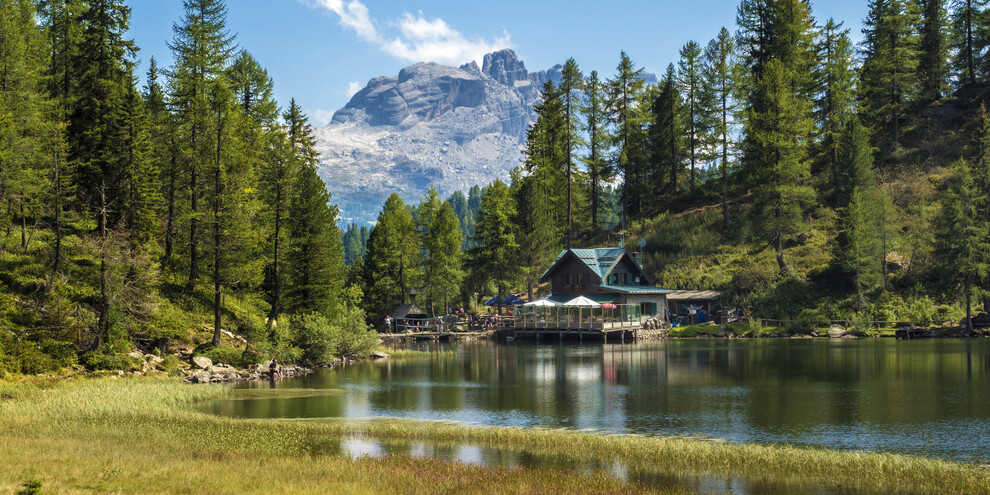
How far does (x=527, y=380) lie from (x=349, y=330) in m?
17.6

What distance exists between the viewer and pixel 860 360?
4500cm

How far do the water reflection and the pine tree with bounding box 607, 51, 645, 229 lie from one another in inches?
1941

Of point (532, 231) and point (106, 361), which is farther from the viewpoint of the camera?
point (532, 231)

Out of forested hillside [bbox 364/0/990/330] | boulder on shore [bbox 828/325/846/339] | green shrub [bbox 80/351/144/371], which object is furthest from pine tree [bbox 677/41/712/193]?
green shrub [bbox 80/351/144/371]

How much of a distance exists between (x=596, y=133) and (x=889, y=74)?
1403 inches

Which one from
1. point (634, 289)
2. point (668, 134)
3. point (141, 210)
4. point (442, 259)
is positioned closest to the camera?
point (141, 210)

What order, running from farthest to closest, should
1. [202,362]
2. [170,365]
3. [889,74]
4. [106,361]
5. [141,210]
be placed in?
[889,74]
[141,210]
[202,362]
[170,365]
[106,361]

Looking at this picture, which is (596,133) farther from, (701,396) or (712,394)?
(701,396)

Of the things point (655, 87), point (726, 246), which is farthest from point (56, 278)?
point (655, 87)

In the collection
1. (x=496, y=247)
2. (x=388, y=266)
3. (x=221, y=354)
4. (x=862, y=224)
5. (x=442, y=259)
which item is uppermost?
(x=862, y=224)

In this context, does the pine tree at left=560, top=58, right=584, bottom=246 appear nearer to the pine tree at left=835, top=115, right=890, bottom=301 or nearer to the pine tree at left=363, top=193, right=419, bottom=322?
the pine tree at left=363, top=193, right=419, bottom=322

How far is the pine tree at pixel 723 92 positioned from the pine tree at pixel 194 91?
5897cm

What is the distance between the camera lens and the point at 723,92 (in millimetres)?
92812

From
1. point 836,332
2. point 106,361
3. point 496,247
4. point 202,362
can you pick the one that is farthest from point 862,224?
point 106,361
